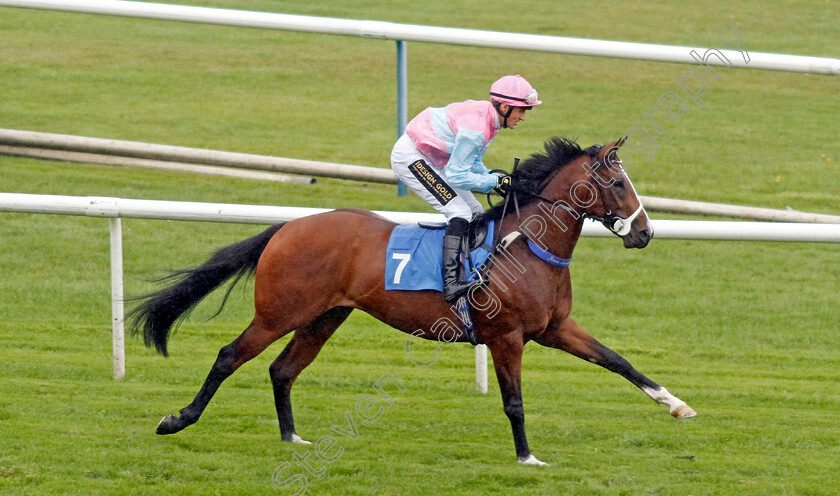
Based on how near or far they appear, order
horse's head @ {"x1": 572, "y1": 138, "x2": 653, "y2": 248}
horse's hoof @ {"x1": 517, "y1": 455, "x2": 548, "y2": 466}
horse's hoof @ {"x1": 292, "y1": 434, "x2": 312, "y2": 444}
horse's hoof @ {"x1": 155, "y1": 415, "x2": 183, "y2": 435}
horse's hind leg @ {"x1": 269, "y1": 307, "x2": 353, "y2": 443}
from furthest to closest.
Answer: horse's hind leg @ {"x1": 269, "y1": 307, "x2": 353, "y2": 443} < horse's hoof @ {"x1": 292, "y1": 434, "x2": 312, "y2": 444} < horse's hoof @ {"x1": 155, "y1": 415, "x2": 183, "y2": 435} < horse's head @ {"x1": 572, "y1": 138, "x2": 653, "y2": 248} < horse's hoof @ {"x1": 517, "y1": 455, "x2": 548, "y2": 466}

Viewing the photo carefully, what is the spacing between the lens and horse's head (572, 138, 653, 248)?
4.64 metres

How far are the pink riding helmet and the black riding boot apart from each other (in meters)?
0.57

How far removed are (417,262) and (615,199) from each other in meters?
0.90

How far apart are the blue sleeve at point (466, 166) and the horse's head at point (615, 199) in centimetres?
41

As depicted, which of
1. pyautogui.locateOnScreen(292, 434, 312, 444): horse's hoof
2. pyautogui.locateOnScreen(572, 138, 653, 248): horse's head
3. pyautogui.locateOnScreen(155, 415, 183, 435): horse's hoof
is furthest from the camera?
pyautogui.locateOnScreen(292, 434, 312, 444): horse's hoof

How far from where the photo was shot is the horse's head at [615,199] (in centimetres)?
464

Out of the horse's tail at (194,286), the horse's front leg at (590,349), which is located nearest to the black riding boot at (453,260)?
the horse's front leg at (590,349)

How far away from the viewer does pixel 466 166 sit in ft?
15.4

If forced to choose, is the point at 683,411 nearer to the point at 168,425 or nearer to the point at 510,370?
the point at 510,370

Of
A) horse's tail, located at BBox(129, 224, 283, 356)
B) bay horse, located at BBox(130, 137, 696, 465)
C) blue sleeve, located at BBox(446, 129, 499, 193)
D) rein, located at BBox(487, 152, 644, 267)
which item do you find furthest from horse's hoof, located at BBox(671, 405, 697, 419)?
horse's tail, located at BBox(129, 224, 283, 356)

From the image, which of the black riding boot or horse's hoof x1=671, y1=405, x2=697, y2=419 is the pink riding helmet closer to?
the black riding boot

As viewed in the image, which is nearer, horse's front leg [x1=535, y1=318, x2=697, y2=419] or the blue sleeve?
the blue sleeve

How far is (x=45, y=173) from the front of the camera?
984cm

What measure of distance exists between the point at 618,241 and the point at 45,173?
5.15m
